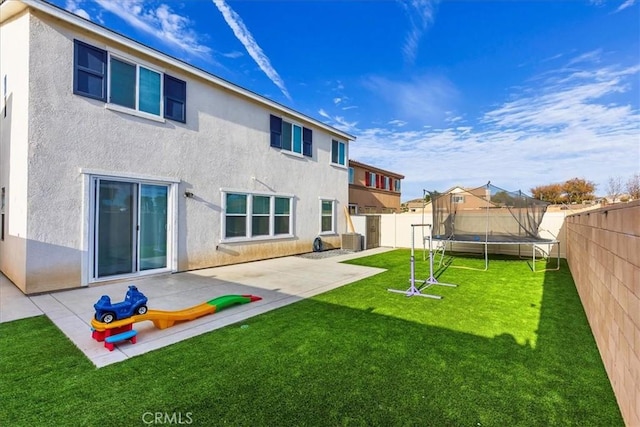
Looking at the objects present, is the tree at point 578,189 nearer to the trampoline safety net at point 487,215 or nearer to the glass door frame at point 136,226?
the trampoline safety net at point 487,215

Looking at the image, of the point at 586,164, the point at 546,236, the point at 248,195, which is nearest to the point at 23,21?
the point at 248,195

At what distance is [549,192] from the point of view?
3725cm

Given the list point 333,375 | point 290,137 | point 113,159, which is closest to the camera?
point 333,375

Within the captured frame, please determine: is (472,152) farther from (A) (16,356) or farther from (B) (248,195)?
(A) (16,356)

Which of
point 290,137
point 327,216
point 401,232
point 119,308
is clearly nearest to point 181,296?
point 119,308

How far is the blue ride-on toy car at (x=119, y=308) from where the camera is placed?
3.39 m

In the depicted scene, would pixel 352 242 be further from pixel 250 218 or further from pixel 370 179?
pixel 370 179

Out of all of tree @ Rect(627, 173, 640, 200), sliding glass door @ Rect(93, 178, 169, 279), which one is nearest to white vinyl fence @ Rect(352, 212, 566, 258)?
tree @ Rect(627, 173, 640, 200)

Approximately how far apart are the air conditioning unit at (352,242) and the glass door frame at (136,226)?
711cm

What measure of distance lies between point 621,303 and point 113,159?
8014 millimetres

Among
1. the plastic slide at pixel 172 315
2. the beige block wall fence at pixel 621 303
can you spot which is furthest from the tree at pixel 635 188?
the plastic slide at pixel 172 315

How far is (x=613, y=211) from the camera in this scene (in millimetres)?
2869

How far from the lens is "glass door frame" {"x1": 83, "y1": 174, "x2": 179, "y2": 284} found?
603cm

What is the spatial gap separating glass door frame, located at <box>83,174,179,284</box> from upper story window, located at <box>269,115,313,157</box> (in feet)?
13.3
